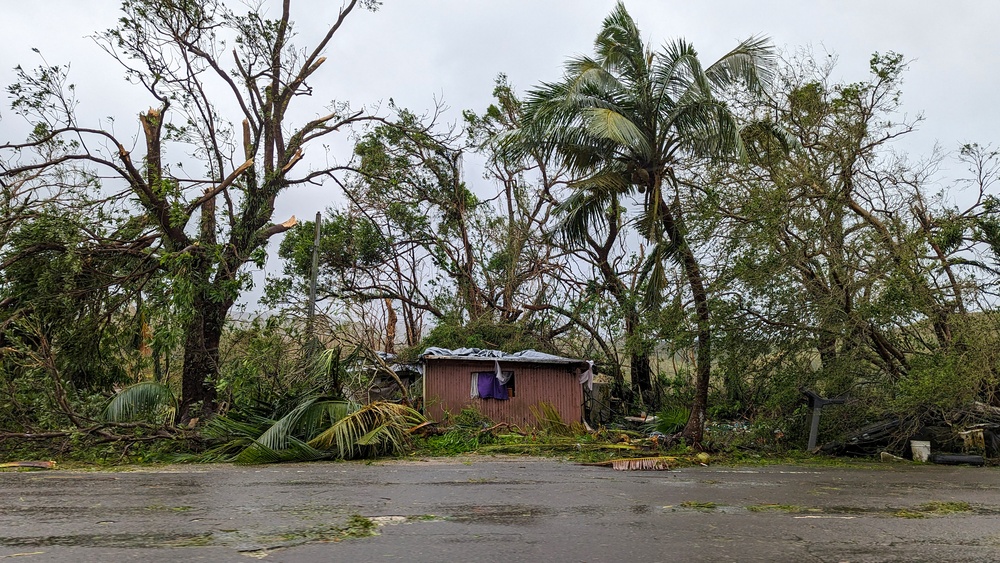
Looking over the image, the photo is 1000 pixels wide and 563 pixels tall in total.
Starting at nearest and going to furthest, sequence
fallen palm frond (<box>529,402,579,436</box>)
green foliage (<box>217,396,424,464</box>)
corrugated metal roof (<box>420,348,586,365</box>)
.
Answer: green foliage (<box>217,396,424,464</box>) → fallen palm frond (<box>529,402,579,436</box>) → corrugated metal roof (<box>420,348,586,365</box>)

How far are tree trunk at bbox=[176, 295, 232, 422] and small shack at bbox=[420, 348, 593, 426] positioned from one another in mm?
4904

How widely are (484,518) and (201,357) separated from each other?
996 centimetres

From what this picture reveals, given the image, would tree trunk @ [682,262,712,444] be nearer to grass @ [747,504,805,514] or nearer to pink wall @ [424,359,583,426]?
pink wall @ [424,359,583,426]

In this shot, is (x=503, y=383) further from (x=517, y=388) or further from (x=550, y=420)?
(x=550, y=420)

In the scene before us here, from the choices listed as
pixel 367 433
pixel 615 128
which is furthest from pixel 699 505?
pixel 615 128

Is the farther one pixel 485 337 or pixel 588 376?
pixel 485 337

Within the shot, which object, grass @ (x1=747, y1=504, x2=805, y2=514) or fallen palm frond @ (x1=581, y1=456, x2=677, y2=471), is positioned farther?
fallen palm frond @ (x1=581, y1=456, x2=677, y2=471)

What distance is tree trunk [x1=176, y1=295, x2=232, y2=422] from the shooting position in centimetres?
1336

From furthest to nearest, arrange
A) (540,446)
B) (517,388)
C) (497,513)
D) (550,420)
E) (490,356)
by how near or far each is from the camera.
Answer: (517,388)
(490,356)
(550,420)
(540,446)
(497,513)

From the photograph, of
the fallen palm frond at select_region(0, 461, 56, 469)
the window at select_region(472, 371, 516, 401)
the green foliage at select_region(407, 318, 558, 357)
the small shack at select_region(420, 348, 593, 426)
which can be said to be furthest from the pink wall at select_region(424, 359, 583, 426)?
the fallen palm frond at select_region(0, 461, 56, 469)

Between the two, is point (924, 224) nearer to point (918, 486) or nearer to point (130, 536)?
point (918, 486)

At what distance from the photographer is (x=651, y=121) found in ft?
43.1

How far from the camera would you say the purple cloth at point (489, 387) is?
17281 millimetres

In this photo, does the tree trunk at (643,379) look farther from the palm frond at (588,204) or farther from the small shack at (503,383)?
the palm frond at (588,204)
